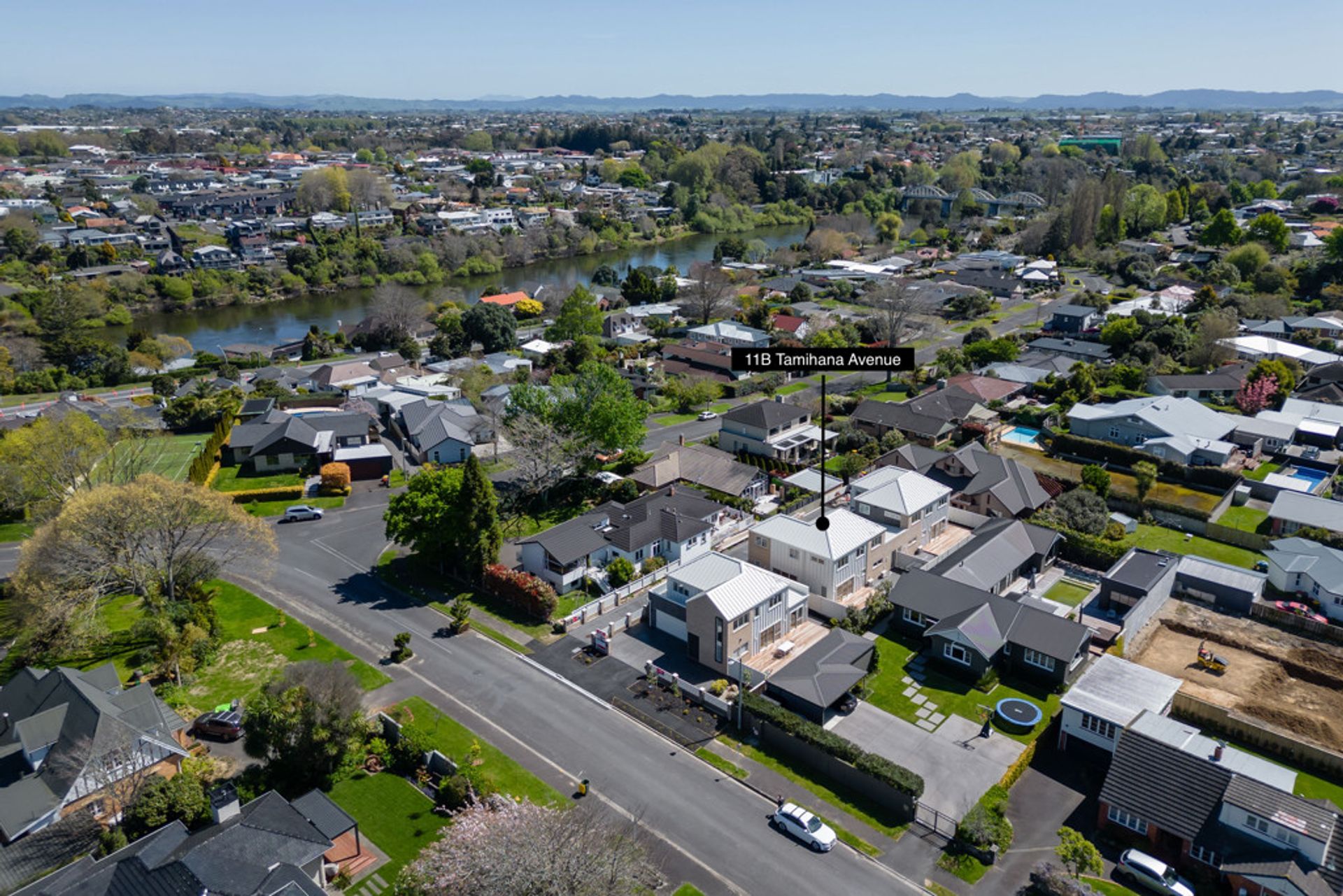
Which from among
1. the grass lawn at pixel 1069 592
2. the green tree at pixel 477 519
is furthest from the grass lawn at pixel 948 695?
the green tree at pixel 477 519

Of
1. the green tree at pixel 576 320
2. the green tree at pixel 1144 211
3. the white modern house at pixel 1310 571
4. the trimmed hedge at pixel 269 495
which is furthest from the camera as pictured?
the green tree at pixel 1144 211

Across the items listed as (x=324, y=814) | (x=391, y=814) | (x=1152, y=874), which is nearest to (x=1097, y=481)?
(x=1152, y=874)

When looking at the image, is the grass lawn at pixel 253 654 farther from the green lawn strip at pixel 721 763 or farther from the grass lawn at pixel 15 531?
the grass lawn at pixel 15 531

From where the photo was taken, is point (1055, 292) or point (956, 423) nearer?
point (956, 423)

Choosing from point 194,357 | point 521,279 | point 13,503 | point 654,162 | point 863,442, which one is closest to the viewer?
point 13,503

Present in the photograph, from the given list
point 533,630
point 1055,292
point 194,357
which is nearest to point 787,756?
point 533,630

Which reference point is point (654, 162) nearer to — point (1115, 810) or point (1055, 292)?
point (1055, 292)

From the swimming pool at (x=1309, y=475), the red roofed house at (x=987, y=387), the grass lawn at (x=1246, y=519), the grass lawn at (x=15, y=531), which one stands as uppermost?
the red roofed house at (x=987, y=387)
